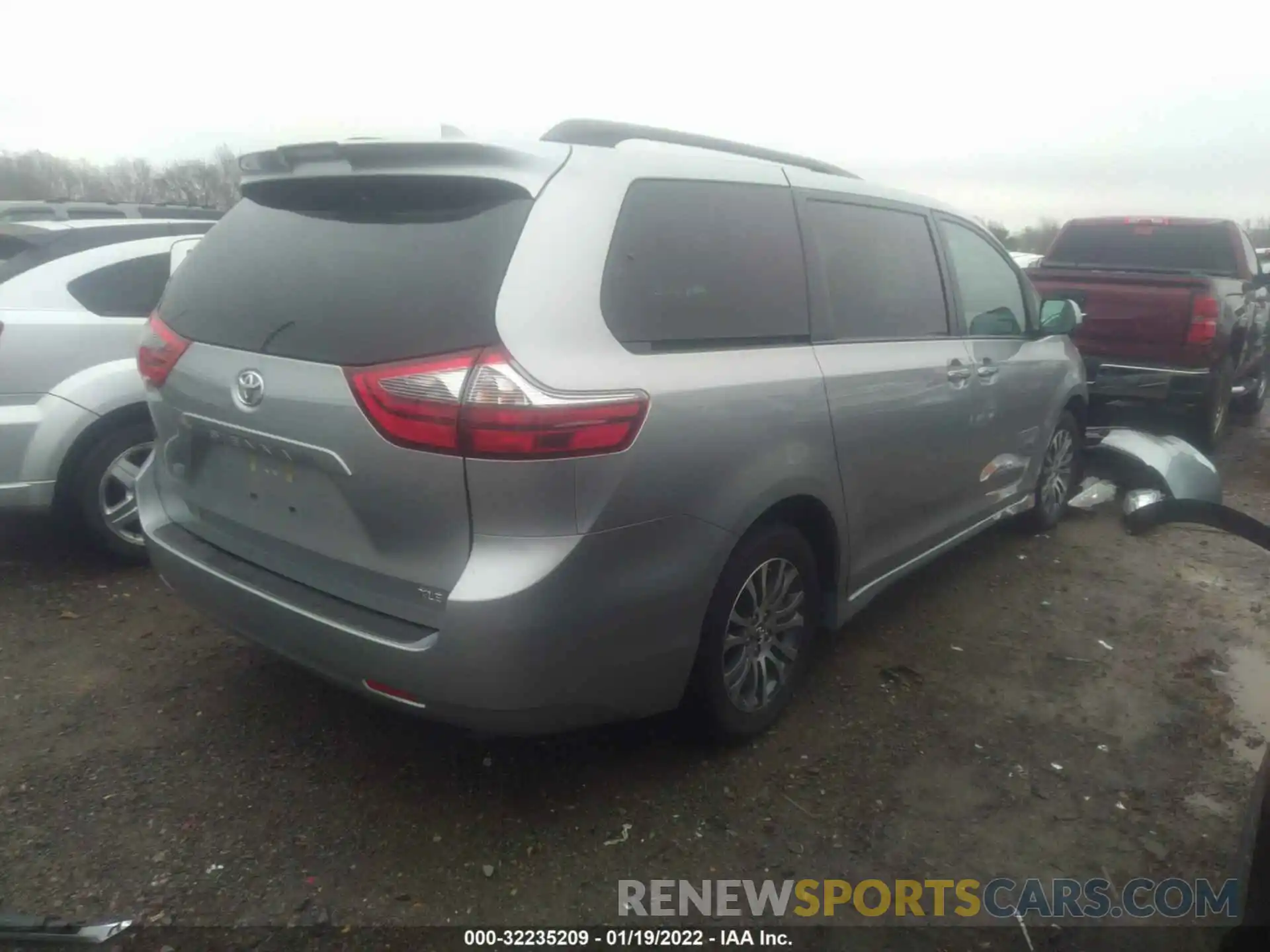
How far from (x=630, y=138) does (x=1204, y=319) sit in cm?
591

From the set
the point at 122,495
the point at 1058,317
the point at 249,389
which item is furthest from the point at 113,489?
the point at 1058,317

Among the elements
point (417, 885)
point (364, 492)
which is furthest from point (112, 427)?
point (417, 885)

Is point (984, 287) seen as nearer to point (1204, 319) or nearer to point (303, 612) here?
point (303, 612)

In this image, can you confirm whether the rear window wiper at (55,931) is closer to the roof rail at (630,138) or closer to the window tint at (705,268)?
the window tint at (705,268)

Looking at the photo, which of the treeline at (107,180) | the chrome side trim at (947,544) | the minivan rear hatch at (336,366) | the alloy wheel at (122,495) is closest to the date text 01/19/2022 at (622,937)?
the minivan rear hatch at (336,366)

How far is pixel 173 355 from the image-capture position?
275 cm

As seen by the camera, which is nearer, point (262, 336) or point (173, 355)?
point (262, 336)

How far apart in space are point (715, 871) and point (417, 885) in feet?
2.62

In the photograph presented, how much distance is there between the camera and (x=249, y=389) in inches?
96.2

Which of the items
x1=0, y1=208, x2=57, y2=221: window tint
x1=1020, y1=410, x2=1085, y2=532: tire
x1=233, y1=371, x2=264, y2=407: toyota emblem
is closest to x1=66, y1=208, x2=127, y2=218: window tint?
x1=0, y1=208, x2=57, y2=221: window tint

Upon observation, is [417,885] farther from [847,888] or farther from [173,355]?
[173,355]

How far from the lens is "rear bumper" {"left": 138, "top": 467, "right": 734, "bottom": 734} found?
2.19m

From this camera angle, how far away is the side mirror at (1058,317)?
190 inches

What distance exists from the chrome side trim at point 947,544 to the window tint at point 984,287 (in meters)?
0.89
